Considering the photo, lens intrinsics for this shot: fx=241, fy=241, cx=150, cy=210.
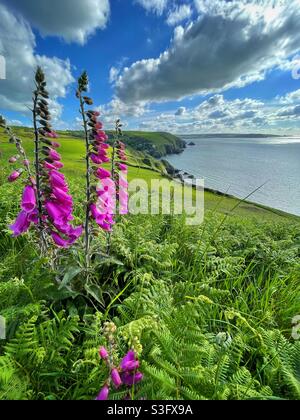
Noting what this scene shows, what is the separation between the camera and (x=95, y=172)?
2719 millimetres

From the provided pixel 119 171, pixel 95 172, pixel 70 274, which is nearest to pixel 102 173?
pixel 95 172

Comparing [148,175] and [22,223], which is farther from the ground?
[148,175]

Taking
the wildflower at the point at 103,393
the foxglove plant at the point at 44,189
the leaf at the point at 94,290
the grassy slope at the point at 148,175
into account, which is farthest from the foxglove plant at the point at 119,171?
the wildflower at the point at 103,393

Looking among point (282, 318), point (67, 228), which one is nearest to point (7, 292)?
point (67, 228)

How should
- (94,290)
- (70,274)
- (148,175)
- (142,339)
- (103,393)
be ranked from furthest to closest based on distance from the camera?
Answer: (148,175), (94,290), (70,274), (142,339), (103,393)

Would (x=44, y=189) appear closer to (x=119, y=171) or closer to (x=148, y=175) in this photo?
(x=119, y=171)

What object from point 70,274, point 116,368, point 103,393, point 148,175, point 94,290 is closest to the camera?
point 103,393

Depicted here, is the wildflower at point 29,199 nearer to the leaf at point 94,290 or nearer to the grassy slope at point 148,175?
the grassy slope at point 148,175

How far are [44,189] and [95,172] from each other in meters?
0.57

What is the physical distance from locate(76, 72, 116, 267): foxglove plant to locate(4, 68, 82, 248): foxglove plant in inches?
10.0

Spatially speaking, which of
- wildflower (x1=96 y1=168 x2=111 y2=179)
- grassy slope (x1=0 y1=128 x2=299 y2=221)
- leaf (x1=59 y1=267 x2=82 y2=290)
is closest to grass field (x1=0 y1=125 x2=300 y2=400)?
leaf (x1=59 y1=267 x2=82 y2=290)

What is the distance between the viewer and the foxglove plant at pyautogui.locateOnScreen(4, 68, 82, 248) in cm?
244

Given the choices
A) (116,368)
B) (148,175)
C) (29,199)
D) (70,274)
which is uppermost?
(148,175)
